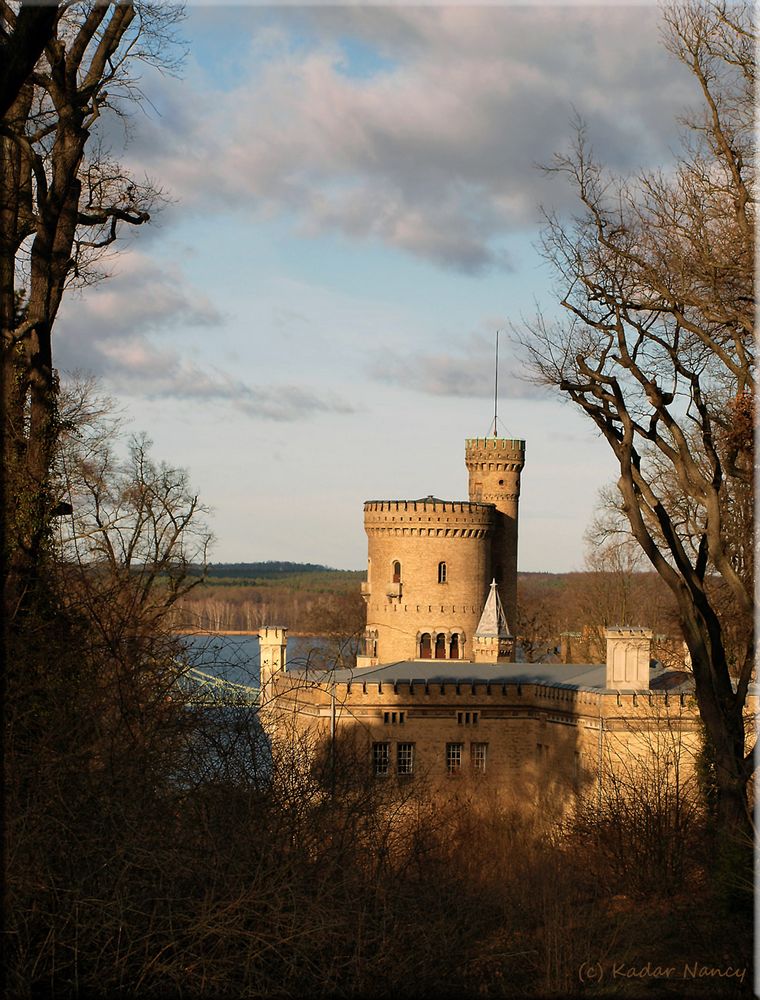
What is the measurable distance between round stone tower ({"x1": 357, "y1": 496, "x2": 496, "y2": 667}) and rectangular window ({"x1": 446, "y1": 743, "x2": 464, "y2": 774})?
26073 millimetres

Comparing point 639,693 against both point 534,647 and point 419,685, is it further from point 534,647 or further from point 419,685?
point 534,647

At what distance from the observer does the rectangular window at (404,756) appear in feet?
119

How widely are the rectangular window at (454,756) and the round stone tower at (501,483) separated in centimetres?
3422

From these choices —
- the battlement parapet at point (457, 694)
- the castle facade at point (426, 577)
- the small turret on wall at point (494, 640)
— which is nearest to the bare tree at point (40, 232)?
the battlement parapet at point (457, 694)

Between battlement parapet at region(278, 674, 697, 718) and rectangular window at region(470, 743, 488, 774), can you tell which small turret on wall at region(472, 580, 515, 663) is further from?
rectangular window at region(470, 743, 488, 774)

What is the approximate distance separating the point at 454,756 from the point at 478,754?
68 centimetres

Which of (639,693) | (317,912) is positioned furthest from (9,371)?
(639,693)

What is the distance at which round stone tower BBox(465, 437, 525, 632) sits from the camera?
70750 millimetres

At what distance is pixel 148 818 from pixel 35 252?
7288 millimetres

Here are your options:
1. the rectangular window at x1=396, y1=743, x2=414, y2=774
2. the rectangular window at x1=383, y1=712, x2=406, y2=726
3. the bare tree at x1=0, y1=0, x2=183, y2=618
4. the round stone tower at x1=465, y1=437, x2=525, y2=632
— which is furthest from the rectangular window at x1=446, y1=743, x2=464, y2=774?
the round stone tower at x1=465, y1=437, x2=525, y2=632

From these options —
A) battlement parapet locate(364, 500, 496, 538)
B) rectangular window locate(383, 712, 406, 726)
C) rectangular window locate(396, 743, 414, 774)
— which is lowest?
rectangular window locate(396, 743, 414, 774)

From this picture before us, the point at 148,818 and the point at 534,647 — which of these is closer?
the point at 148,818

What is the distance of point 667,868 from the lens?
51.3 ft

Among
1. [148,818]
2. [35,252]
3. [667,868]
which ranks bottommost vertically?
[667,868]
